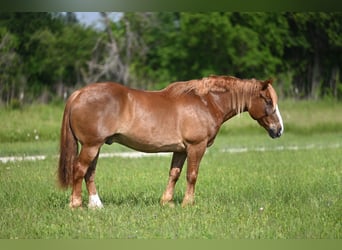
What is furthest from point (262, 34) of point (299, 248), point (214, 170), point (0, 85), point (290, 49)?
point (299, 248)

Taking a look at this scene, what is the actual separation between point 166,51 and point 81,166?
20.4ft

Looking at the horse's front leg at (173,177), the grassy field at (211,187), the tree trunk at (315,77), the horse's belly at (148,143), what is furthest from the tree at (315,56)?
the horse's belly at (148,143)

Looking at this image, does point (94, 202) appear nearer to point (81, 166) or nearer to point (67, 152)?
point (81, 166)

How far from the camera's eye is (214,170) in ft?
28.1

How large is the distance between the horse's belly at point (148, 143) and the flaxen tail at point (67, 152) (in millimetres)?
359

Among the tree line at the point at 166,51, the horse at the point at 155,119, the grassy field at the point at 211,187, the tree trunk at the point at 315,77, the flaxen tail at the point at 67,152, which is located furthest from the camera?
the tree trunk at the point at 315,77

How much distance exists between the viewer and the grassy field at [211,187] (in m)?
5.85

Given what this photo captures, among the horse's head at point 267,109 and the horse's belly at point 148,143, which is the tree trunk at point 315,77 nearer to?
the horse's head at point 267,109

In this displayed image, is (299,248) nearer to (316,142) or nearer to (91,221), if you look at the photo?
(91,221)

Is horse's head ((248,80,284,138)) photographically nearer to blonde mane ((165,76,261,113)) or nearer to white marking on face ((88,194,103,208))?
blonde mane ((165,76,261,113))

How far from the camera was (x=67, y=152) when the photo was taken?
6.27 m

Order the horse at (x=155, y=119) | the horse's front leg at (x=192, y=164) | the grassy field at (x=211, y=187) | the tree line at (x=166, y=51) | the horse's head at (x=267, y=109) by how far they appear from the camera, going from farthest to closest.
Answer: the tree line at (x=166, y=51) → the horse's head at (x=267, y=109) → the horse's front leg at (x=192, y=164) → the horse at (x=155, y=119) → the grassy field at (x=211, y=187)

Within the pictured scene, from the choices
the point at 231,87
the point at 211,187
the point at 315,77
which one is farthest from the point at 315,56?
the point at 231,87

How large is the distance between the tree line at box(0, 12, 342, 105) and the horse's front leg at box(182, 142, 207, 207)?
2812 mm
